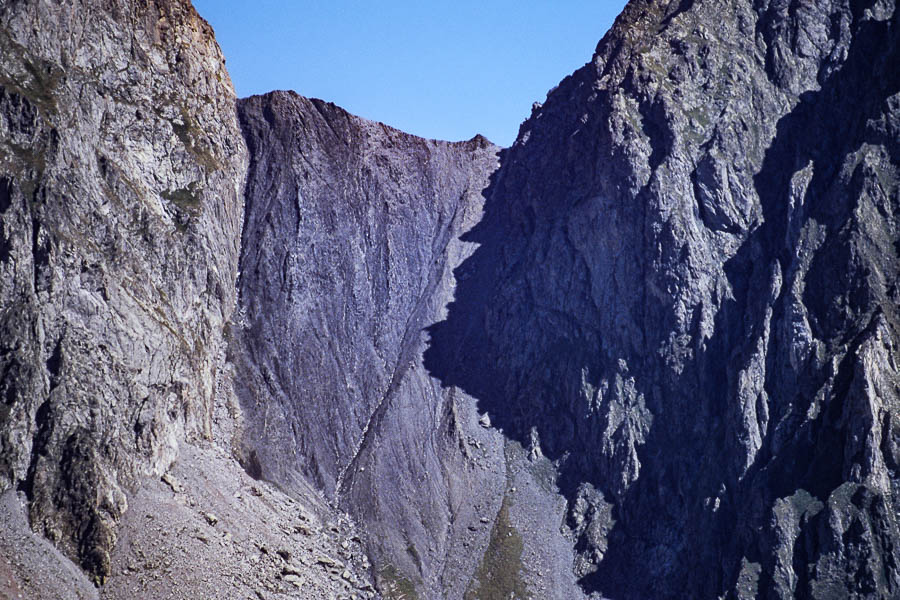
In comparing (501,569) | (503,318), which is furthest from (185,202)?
(501,569)

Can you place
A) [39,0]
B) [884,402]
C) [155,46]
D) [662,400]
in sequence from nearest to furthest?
[884,402] < [39,0] < [662,400] < [155,46]

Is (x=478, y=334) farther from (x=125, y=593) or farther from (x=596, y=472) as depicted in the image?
(x=125, y=593)

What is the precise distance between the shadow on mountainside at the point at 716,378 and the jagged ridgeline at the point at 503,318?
358 millimetres

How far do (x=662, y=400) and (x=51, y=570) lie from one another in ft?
215

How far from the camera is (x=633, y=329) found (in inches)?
4621

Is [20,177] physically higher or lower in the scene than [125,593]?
higher

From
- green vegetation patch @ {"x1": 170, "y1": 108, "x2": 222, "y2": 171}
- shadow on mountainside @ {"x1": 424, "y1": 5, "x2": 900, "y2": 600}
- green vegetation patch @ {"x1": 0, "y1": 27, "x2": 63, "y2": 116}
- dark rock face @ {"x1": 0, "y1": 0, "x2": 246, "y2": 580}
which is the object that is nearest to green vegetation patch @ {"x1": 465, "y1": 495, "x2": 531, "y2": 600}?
shadow on mountainside @ {"x1": 424, "y1": 5, "x2": 900, "y2": 600}

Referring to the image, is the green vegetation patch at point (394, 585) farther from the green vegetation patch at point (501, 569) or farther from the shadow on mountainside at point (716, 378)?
the shadow on mountainside at point (716, 378)

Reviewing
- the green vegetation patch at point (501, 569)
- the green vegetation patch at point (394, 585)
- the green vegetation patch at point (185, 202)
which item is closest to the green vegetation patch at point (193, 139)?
the green vegetation patch at point (185, 202)

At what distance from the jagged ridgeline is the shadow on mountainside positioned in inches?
14.1

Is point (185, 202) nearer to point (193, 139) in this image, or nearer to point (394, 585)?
point (193, 139)

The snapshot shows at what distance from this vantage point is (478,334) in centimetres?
13212

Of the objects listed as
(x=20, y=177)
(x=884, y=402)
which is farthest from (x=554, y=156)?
(x=20, y=177)

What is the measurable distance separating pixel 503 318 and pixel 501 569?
119ft
